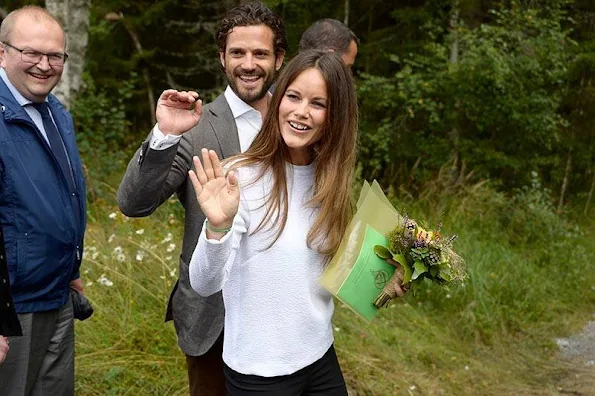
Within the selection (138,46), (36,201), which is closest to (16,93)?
(36,201)

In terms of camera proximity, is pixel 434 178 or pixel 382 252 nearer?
pixel 382 252

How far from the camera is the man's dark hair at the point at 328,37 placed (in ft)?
14.4

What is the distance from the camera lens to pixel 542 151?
10.8 m

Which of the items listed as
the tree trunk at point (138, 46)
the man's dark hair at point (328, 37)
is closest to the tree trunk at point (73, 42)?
the tree trunk at point (138, 46)

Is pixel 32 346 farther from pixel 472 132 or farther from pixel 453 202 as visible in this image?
pixel 472 132

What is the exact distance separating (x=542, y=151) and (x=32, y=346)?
943cm

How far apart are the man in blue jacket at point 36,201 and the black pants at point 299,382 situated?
2.93 ft

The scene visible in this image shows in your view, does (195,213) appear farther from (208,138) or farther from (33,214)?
(33,214)

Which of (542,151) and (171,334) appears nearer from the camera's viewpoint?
(171,334)

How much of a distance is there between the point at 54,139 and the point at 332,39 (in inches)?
82.8

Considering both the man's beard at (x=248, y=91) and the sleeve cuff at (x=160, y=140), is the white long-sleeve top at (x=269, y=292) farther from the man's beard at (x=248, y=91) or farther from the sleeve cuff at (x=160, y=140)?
the man's beard at (x=248, y=91)

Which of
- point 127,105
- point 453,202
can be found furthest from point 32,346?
point 127,105

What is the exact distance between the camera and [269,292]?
2186 millimetres

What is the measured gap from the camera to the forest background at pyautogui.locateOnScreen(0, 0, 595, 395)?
4.75 metres
